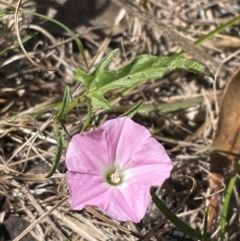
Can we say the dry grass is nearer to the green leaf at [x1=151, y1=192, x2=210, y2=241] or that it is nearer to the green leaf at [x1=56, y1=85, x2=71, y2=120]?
the green leaf at [x1=151, y1=192, x2=210, y2=241]

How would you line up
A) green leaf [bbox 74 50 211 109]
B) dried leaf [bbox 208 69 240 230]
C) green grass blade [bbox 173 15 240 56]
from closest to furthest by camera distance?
green leaf [bbox 74 50 211 109], dried leaf [bbox 208 69 240 230], green grass blade [bbox 173 15 240 56]

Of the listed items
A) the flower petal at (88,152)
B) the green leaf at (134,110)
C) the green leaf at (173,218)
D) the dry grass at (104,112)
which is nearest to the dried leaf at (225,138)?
the dry grass at (104,112)

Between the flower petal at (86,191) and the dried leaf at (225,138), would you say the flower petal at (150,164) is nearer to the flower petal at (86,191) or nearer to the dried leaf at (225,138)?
the flower petal at (86,191)

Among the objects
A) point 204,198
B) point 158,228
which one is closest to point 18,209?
point 158,228

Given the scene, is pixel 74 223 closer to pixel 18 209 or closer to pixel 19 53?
pixel 18 209

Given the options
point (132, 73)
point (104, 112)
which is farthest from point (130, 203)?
point (104, 112)

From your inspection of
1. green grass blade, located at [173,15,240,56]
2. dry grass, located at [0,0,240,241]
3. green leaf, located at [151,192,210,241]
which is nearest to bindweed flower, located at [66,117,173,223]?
green leaf, located at [151,192,210,241]

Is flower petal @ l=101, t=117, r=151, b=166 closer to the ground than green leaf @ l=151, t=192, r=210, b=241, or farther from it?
farther from it

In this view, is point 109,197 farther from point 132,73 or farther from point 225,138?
point 225,138
